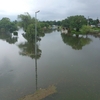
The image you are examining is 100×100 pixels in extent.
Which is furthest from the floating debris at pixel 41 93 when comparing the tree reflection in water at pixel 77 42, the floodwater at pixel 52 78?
the tree reflection in water at pixel 77 42

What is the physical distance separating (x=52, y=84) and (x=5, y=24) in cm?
6246

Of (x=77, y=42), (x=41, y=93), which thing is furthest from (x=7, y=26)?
(x=41, y=93)

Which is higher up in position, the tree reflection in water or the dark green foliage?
the dark green foliage

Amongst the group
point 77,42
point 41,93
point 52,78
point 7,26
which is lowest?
point 41,93

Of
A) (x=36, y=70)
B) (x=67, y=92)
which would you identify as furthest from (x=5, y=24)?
(x=67, y=92)

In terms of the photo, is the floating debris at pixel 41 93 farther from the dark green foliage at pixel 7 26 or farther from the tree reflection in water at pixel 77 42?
the dark green foliage at pixel 7 26

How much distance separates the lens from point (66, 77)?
41.8 feet

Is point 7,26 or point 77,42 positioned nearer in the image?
point 77,42

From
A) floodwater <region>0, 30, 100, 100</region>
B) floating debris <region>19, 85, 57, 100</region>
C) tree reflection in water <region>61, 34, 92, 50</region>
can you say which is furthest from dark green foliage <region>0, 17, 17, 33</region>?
floating debris <region>19, 85, 57, 100</region>

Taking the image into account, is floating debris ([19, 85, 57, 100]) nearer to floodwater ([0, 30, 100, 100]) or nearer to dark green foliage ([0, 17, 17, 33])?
floodwater ([0, 30, 100, 100])

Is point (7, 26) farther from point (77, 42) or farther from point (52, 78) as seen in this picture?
point (52, 78)

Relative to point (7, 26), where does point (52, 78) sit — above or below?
below

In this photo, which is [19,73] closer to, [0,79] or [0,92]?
[0,79]

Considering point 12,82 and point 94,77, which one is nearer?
point 12,82
